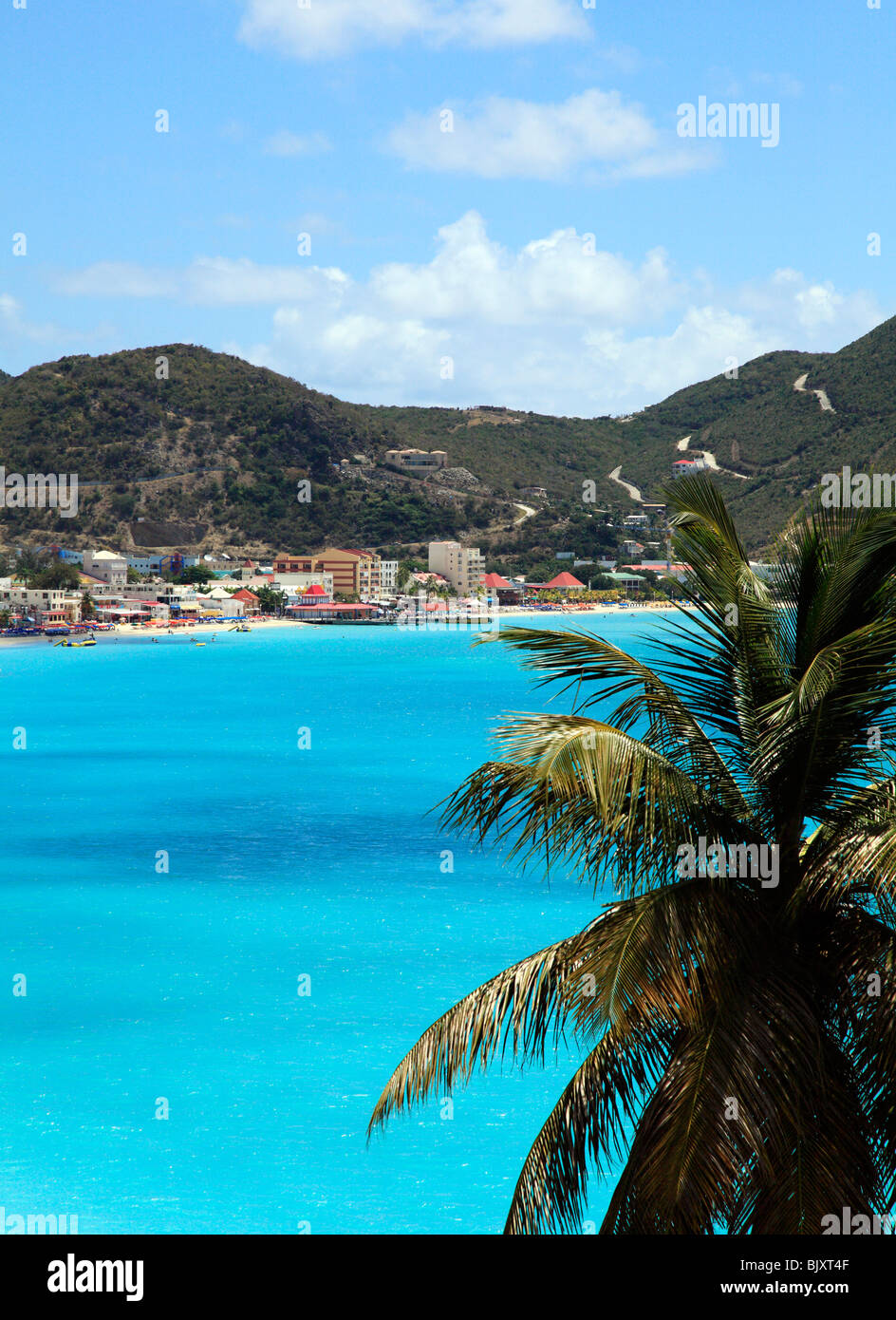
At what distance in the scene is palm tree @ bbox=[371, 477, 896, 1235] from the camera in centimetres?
472

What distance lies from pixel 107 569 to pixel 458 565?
46698mm

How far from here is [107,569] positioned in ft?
479

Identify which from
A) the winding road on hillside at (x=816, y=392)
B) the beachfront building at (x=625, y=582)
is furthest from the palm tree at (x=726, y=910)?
the winding road on hillside at (x=816, y=392)

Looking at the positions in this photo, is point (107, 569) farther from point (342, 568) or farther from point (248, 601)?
point (342, 568)

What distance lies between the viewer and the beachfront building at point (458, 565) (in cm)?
16612

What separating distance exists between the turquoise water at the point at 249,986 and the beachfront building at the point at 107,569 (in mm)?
105160

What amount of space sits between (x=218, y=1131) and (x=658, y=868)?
30.7ft

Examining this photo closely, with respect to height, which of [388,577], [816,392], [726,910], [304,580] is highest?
[816,392]

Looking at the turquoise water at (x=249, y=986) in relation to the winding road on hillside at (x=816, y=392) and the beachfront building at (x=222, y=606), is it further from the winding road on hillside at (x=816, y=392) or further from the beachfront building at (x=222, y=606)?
the winding road on hillside at (x=816, y=392)

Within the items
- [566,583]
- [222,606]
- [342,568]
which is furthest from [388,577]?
[222,606]

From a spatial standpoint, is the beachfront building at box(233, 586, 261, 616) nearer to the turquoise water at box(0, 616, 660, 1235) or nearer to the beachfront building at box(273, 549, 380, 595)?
the beachfront building at box(273, 549, 380, 595)

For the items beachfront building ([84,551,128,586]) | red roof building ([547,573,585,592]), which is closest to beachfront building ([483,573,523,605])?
red roof building ([547,573,585,592])

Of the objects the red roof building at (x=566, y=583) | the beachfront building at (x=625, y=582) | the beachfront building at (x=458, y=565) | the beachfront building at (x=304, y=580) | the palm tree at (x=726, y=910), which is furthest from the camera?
the beachfront building at (x=625, y=582)

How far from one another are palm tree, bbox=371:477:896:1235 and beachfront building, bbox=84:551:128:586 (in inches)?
5722
